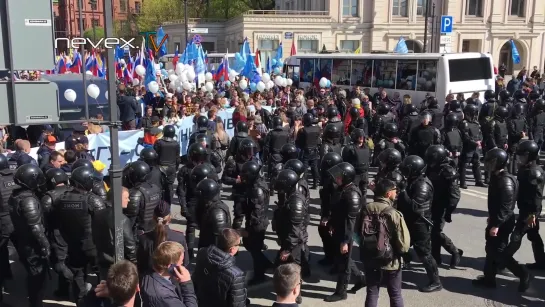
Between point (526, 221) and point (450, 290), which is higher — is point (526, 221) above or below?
above

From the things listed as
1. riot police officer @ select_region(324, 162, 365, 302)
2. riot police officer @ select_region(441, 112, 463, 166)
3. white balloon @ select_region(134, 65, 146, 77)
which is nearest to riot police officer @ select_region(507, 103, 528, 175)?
riot police officer @ select_region(441, 112, 463, 166)

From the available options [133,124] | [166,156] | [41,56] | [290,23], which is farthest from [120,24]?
[41,56]

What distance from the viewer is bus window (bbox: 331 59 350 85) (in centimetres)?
2433

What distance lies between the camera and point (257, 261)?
670 cm

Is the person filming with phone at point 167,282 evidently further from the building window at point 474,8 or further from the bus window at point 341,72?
the building window at point 474,8

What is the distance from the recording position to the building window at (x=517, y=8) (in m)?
47.8

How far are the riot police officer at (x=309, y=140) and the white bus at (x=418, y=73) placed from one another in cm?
938

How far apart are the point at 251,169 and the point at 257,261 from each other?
1135 millimetres

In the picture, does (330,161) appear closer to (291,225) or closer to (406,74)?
(291,225)

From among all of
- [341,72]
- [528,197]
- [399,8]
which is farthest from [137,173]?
[399,8]

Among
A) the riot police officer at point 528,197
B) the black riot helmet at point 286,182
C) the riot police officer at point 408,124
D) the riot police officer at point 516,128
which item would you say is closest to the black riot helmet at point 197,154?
the black riot helmet at point 286,182

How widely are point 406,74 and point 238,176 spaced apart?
1413 cm

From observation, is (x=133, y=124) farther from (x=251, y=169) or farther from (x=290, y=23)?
(x=290, y=23)

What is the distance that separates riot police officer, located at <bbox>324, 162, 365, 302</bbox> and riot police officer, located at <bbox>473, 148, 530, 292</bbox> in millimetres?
1557
